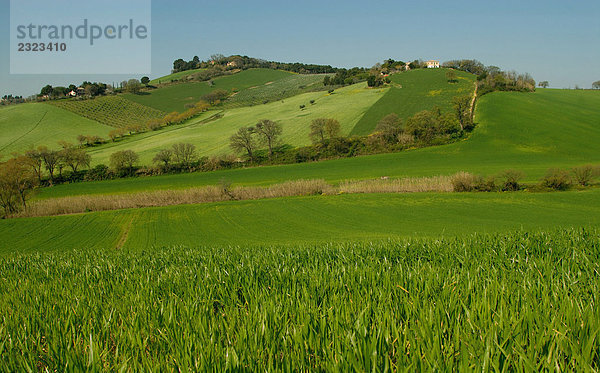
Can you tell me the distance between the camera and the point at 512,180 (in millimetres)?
35969

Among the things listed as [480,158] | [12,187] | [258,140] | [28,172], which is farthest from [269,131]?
[12,187]

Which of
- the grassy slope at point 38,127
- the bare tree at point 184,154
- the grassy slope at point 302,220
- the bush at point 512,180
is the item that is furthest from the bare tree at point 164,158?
the bush at point 512,180

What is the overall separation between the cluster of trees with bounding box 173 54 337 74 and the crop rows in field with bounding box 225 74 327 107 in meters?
37.0

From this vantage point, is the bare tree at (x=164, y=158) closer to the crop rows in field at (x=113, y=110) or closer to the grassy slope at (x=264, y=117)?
the grassy slope at (x=264, y=117)

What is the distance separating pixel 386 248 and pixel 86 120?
11882 cm

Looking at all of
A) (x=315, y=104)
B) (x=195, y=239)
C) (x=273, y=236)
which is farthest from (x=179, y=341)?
(x=315, y=104)

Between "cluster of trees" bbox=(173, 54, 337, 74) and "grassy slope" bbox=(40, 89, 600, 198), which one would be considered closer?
"grassy slope" bbox=(40, 89, 600, 198)

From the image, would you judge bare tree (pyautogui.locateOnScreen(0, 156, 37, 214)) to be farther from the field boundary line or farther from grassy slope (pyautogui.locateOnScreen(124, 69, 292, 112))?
grassy slope (pyautogui.locateOnScreen(124, 69, 292, 112))

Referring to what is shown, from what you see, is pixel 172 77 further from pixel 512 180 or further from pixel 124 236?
pixel 512 180

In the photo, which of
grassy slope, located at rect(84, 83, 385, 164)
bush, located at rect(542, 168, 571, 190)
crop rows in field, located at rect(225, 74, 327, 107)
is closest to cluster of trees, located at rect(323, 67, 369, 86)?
crop rows in field, located at rect(225, 74, 327, 107)

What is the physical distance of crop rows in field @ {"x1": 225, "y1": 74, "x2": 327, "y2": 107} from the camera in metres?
120

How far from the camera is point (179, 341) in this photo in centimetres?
244

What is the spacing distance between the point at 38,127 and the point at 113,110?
22.1 m

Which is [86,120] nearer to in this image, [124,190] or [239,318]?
[124,190]
